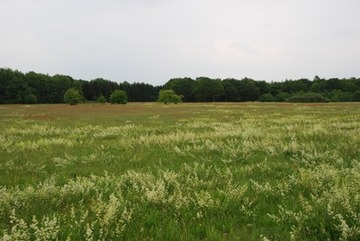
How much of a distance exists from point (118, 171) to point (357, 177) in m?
5.47

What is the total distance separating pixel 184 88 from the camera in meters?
165

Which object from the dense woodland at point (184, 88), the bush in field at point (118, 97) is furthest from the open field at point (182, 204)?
the dense woodland at point (184, 88)

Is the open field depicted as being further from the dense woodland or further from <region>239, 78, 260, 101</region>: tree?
<region>239, 78, 260, 101</region>: tree

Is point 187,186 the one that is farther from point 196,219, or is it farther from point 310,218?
point 310,218

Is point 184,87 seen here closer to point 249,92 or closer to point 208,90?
point 208,90

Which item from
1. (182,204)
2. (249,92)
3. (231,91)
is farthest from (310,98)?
(182,204)

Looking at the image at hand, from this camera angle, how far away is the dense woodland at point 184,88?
390ft

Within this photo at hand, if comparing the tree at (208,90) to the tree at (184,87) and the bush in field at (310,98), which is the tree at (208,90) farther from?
the bush in field at (310,98)

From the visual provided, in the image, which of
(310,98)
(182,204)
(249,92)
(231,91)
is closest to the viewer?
(182,204)

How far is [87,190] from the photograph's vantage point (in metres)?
6.49

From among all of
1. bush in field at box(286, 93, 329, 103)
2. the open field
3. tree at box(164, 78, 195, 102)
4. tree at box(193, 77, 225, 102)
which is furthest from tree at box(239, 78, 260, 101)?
the open field

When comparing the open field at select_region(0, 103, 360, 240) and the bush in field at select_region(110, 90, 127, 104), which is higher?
the open field at select_region(0, 103, 360, 240)

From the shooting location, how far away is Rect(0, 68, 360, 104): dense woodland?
11881 centimetres

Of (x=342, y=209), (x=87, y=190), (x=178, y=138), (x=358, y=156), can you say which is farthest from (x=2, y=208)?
(x=178, y=138)
